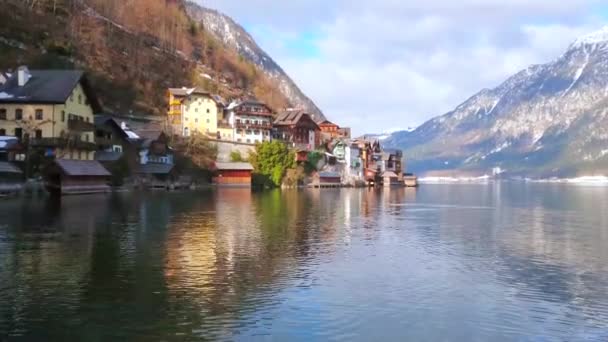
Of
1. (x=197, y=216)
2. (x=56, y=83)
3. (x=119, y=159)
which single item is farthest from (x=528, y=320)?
(x=119, y=159)

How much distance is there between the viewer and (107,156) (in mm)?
79500

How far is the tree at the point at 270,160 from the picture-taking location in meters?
116

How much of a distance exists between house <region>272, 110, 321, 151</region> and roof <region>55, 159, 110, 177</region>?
65.4 meters

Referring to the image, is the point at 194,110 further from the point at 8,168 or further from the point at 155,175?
the point at 8,168

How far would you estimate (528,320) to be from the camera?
703 inches

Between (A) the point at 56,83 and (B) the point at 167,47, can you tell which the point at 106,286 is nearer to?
(A) the point at 56,83

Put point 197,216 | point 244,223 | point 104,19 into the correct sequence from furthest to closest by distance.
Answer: point 104,19
point 197,216
point 244,223

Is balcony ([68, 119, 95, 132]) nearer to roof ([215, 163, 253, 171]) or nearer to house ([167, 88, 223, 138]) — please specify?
roof ([215, 163, 253, 171])

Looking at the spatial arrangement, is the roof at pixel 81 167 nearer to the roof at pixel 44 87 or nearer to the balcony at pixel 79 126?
the balcony at pixel 79 126

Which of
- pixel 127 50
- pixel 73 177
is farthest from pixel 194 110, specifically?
pixel 73 177

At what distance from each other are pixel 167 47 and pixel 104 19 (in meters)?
19.8

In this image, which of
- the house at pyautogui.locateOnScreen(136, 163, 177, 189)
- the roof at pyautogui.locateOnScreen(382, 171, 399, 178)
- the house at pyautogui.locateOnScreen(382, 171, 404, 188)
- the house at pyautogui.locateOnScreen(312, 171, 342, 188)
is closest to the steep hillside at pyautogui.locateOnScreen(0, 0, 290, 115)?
the house at pyautogui.locateOnScreen(136, 163, 177, 189)

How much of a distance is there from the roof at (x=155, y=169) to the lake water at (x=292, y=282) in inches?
1900

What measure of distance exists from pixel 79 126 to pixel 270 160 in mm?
49797
